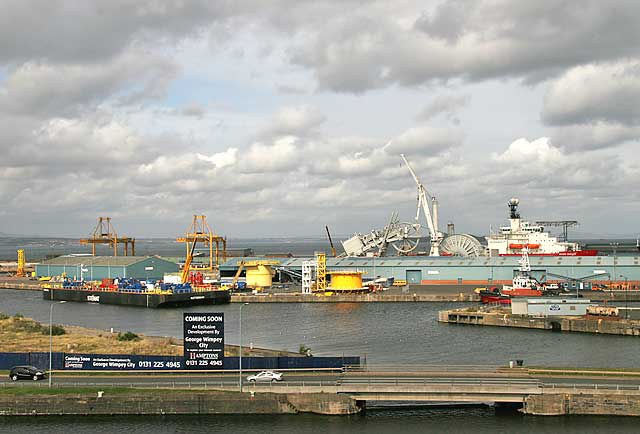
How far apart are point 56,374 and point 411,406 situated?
1747 centimetres

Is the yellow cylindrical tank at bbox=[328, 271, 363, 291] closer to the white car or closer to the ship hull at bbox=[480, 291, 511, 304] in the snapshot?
the ship hull at bbox=[480, 291, 511, 304]

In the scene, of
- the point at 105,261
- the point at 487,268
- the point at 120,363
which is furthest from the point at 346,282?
the point at 120,363

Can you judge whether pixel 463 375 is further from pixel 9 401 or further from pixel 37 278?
pixel 37 278

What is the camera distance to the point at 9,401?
30594mm

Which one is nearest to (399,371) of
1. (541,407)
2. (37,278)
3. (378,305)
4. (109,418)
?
(541,407)

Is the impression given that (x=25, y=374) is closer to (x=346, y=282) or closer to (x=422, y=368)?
(x=422, y=368)

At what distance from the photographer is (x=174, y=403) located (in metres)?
30.2

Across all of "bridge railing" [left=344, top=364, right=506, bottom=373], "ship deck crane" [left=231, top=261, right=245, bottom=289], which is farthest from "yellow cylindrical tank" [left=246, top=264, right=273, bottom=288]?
"bridge railing" [left=344, top=364, right=506, bottom=373]

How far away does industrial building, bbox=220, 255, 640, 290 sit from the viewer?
82.1m

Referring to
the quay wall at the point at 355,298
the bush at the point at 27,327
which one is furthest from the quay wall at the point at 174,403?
the quay wall at the point at 355,298

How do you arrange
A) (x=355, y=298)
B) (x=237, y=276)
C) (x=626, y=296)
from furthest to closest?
A: (x=237, y=276) < (x=355, y=298) < (x=626, y=296)

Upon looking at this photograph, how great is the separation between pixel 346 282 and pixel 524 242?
25482 mm

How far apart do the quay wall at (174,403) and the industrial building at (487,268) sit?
58208 millimetres

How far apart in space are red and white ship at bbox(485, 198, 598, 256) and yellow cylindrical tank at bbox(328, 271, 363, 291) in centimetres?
2090
